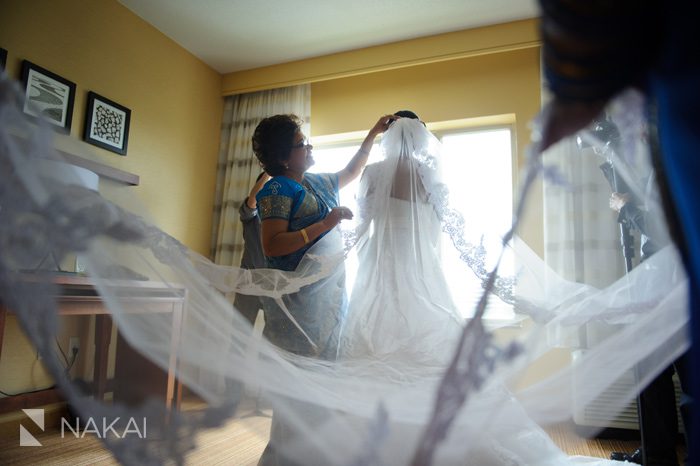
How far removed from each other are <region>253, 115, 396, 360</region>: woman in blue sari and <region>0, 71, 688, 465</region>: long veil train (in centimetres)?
5

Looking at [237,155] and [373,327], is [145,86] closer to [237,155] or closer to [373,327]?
[237,155]

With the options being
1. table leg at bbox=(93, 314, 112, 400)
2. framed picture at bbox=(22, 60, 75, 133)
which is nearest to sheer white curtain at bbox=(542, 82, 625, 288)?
table leg at bbox=(93, 314, 112, 400)

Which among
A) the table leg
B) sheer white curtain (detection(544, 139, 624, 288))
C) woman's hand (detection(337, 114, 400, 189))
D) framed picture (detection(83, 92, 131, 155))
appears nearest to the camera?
sheer white curtain (detection(544, 139, 624, 288))

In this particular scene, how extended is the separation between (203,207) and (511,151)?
255 centimetres

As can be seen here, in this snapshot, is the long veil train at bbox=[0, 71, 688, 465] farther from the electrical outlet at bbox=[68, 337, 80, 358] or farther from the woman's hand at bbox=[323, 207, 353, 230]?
the electrical outlet at bbox=[68, 337, 80, 358]

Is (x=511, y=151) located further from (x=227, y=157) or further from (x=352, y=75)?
(x=227, y=157)

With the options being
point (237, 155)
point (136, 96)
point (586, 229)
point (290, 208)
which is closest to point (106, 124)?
point (136, 96)

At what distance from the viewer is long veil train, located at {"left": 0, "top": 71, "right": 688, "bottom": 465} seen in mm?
740

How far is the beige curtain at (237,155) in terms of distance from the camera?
3.69 meters

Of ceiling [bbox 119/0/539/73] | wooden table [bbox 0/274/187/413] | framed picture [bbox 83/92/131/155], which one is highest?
ceiling [bbox 119/0/539/73]

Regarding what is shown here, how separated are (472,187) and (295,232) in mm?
713

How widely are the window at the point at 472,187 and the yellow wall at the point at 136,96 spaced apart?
1.08 m

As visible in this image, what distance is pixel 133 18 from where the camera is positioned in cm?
315

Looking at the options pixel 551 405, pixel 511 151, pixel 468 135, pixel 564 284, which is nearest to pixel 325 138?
pixel 468 135
